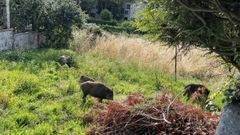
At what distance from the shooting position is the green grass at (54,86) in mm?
5539

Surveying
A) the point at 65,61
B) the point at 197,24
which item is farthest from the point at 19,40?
the point at 197,24

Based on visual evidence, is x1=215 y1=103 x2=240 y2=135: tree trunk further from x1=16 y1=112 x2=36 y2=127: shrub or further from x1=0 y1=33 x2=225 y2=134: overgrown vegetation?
x1=16 y1=112 x2=36 y2=127: shrub

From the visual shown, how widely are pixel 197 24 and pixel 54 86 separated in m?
5.92

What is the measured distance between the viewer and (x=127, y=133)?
4.60 m

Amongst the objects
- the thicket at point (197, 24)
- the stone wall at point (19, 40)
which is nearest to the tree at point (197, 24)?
the thicket at point (197, 24)

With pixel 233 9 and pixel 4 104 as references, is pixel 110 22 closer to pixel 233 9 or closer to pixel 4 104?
pixel 4 104

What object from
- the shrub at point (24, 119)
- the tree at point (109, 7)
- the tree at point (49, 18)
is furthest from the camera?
the tree at point (109, 7)

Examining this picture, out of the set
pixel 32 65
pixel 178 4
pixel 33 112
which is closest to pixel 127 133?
pixel 33 112

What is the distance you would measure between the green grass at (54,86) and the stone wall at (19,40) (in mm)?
1890

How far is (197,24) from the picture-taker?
7.99ft

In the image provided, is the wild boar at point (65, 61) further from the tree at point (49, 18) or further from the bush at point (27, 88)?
the tree at point (49, 18)

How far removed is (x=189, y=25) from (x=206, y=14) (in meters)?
0.14

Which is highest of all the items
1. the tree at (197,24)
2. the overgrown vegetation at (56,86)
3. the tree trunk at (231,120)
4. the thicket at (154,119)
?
the tree at (197,24)

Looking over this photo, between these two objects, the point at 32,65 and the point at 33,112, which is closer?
the point at 33,112
